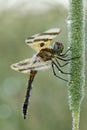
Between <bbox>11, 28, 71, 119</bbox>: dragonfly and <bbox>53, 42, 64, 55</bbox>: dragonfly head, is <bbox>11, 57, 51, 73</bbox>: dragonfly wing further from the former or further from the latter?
<bbox>53, 42, 64, 55</bbox>: dragonfly head

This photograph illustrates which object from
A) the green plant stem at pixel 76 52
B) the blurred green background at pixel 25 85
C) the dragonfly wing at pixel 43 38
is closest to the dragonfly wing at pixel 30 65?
the dragonfly wing at pixel 43 38

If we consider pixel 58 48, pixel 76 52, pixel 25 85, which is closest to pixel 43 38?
pixel 76 52

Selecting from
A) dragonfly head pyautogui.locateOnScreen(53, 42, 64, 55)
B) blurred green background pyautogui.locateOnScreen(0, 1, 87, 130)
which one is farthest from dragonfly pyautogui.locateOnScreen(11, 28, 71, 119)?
blurred green background pyautogui.locateOnScreen(0, 1, 87, 130)

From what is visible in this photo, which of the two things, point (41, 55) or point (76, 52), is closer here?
point (76, 52)

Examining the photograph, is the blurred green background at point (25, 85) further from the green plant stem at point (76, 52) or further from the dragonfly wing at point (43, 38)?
the green plant stem at point (76, 52)

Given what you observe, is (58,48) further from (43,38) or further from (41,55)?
(43,38)
